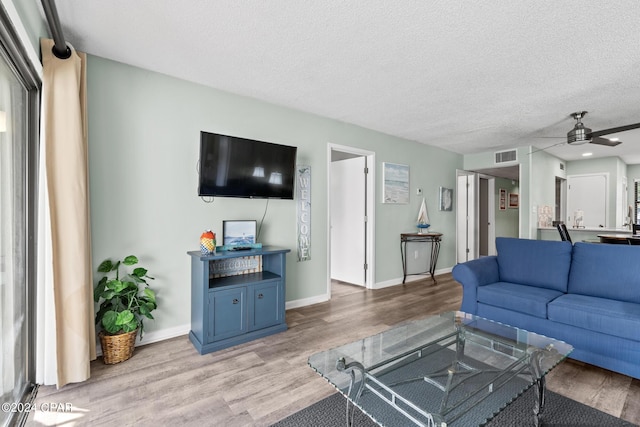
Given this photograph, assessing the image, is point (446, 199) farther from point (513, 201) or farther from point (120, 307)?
point (120, 307)

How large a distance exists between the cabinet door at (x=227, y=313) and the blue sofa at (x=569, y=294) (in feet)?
7.04

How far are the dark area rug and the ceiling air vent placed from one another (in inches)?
Answer: 185

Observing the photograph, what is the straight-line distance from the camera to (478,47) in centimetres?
224

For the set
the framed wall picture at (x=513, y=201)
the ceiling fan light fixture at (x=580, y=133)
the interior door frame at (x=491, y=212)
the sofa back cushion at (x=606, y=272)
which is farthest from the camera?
the framed wall picture at (x=513, y=201)

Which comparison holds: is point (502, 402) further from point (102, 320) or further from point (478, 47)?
point (102, 320)

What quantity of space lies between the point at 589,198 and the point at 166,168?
8639 mm

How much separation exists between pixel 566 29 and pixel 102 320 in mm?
3835

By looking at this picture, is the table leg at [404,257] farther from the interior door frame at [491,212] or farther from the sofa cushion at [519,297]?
the interior door frame at [491,212]

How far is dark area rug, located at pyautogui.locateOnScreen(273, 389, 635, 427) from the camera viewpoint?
1.64 m

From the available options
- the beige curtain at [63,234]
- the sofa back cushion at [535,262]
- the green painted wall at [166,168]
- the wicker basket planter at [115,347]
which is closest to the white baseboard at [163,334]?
the green painted wall at [166,168]

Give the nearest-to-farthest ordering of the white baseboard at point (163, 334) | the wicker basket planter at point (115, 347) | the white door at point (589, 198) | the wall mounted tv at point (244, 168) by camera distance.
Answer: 1. the wicker basket planter at point (115, 347)
2. the white baseboard at point (163, 334)
3. the wall mounted tv at point (244, 168)
4. the white door at point (589, 198)

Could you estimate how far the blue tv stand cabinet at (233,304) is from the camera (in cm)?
250

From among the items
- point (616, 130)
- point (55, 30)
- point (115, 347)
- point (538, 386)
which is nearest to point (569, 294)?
point (538, 386)

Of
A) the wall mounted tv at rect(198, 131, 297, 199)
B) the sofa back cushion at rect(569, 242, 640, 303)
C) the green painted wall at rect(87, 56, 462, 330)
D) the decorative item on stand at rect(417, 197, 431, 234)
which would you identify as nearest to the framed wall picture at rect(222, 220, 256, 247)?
the green painted wall at rect(87, 56, 462, 330)
